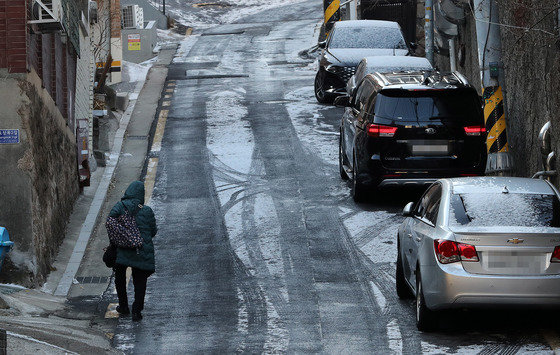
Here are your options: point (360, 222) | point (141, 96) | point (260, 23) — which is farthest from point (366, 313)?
point (260, 23)

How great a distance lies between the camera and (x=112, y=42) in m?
28.3

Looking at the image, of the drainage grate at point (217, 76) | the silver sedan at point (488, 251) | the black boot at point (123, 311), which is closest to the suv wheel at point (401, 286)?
the silver sedan at point (488, 251)

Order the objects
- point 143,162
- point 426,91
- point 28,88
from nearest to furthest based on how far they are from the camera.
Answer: point 28,88 → point 426,91 → point 143,162

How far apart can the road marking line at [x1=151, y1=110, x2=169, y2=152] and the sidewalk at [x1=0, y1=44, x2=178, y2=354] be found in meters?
0.16

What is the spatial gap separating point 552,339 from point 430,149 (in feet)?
19.8

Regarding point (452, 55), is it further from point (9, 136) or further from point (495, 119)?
point (9, 136)

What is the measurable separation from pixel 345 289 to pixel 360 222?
11.2 ft

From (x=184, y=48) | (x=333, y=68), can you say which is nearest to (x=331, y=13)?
(x=184, y=48)

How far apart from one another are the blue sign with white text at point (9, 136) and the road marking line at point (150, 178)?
4398 millimetres

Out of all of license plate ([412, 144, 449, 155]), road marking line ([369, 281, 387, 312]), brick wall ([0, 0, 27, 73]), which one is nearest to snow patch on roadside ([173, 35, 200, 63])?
license plate ([412, 144, 449, 155])

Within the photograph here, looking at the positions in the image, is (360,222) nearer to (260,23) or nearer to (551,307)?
(551,307)

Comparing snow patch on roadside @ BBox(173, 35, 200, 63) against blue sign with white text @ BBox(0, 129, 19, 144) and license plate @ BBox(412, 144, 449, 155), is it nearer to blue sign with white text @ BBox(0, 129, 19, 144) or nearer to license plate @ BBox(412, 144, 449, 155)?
license plate @ BBox(412, 144, 449, 155)

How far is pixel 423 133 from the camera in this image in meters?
15.4

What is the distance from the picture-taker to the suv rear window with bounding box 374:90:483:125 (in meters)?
15.5
